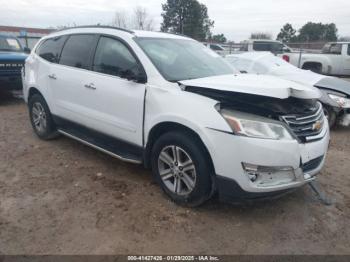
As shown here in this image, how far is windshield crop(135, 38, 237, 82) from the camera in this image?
3.90 metres

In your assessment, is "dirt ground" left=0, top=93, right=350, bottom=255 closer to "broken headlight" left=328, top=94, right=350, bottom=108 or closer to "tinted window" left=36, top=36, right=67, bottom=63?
"tinted window" left=36, top=36, right=67, bottom=63

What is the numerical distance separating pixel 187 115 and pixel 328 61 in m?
14.8

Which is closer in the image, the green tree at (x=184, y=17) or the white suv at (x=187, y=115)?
the white suv at (x=187, y=115)

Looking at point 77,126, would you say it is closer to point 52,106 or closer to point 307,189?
point 52,106

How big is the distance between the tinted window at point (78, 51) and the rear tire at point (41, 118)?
2.92ft

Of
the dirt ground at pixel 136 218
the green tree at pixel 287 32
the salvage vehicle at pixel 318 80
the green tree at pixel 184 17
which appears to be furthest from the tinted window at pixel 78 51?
the green tree at pixel 287 32

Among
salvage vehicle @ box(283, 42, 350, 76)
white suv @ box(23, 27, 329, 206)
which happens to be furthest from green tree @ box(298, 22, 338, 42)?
white suv @ box(23, 27, 329, 206)

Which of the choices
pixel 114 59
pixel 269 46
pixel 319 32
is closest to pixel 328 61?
pixel 269 46

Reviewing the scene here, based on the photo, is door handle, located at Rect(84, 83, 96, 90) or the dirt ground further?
door handle, located at Rect(84, 83, 96, 90)

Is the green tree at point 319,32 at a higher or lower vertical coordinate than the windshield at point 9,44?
higher

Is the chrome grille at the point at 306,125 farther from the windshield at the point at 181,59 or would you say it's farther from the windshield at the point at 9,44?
the windshield at the point at 9,44

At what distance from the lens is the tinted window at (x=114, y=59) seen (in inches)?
157

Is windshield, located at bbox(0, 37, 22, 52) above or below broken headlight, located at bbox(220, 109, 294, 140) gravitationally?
above

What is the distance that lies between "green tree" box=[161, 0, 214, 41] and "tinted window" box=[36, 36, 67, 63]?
1639 inches
